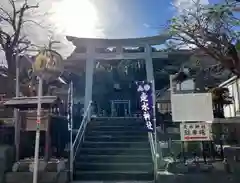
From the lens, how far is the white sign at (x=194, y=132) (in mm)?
8938

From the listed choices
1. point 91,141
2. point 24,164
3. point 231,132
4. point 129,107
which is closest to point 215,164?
point 231,132

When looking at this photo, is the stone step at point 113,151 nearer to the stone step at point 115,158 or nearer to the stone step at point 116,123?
the stone step at point 115,158

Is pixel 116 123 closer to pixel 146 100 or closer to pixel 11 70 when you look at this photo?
pixel 146 100

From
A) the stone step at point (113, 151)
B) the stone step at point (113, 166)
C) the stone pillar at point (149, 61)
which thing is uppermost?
the stone pillar at point (149, 61)

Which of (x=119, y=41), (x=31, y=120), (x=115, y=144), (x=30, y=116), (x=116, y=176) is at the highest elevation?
(x=119, y=41)

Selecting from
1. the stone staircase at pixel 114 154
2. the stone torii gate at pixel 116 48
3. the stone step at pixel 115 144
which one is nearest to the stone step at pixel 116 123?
the stone staircase at pixel 114 154

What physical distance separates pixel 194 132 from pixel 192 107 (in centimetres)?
76

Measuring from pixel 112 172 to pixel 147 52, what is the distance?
11.8m

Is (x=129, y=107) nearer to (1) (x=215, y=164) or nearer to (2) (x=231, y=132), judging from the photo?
(2) (x=231, y=132)

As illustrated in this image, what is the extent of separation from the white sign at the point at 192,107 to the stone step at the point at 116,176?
2113mm

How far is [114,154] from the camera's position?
35.8ft

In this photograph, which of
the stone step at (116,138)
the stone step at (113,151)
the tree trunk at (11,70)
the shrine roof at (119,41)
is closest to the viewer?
the stone step at (113,151)

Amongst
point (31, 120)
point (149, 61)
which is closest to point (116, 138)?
point (31, 120)

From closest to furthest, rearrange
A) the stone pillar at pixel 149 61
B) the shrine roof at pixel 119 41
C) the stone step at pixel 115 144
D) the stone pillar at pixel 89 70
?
the stone step at pixel 115 144
the stone pillar at pixel 89 70
the shrine roof at pixel 119 41
the stone pillar at pixel 149 61
